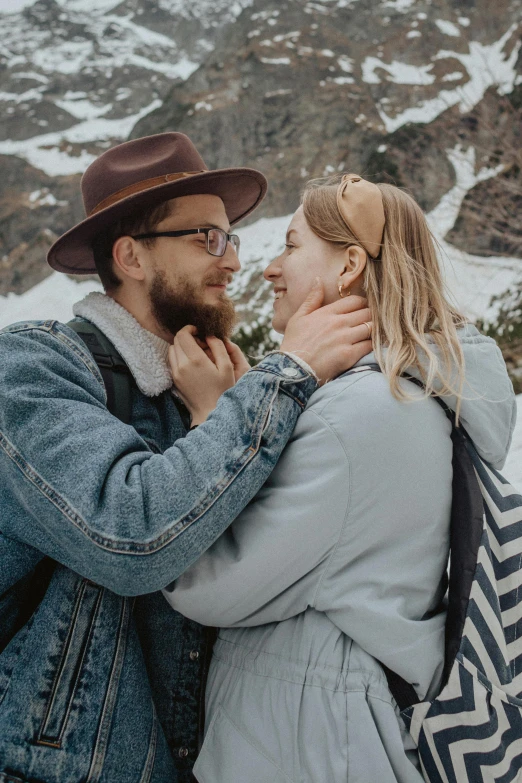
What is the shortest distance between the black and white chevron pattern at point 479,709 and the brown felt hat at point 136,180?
158 centimetres

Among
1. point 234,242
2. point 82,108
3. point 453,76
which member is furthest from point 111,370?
point 82,108

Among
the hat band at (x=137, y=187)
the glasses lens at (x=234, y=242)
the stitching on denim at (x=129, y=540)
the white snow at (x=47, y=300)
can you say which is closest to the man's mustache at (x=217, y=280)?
the glasses lens at (x=234, y=242)

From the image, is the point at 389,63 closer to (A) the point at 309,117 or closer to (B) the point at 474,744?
(A) the point at 309,117

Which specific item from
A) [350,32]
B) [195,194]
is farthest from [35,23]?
[195,194]

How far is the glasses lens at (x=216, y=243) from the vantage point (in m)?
2.30

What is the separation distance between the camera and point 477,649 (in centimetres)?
141

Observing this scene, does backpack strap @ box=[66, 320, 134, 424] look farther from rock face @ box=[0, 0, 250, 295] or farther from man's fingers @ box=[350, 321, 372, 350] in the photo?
rock face @ box=[0, 0, 250, 295]

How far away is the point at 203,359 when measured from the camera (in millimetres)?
2074

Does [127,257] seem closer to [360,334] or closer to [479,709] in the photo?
[360,334]

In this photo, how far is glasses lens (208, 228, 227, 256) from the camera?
230 cm

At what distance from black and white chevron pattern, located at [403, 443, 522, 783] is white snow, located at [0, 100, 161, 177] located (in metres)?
29.4

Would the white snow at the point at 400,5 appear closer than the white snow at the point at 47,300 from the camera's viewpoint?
No

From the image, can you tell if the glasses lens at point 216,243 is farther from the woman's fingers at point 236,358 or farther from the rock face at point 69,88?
the rock face at point 69,88

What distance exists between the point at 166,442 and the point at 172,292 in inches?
23.5
